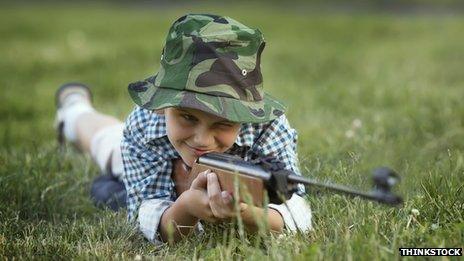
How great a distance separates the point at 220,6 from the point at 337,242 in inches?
725

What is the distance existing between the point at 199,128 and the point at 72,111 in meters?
2.91

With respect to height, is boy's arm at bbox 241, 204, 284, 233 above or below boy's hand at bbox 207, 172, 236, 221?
below

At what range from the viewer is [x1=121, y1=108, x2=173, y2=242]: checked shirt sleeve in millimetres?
3945

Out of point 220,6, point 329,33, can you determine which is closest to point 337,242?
point 329,33

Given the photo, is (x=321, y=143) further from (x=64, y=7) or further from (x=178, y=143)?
(x=64, y=7)

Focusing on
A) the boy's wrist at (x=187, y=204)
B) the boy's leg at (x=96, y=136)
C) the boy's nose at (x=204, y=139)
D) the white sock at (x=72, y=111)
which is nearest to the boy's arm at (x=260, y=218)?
the boy's wrist at (x=187, y=204)

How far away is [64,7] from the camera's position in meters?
21.0

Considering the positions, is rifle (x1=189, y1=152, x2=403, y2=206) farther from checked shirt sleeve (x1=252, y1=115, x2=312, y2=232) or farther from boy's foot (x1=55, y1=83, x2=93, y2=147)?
boy's foot (x1=55, y1=83, x2=93, y2=147)

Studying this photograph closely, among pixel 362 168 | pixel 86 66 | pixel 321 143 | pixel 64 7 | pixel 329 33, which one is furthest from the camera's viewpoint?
pixel 64 7

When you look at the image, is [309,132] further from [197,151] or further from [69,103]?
[197,151]

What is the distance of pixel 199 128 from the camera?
142 inches

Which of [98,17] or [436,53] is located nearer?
[436,53]

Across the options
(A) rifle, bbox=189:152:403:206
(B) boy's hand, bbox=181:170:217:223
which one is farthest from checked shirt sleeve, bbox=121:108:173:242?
(A) rifle, bbox=189:152:403:206

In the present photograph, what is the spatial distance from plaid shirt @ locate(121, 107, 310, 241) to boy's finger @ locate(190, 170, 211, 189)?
0.45 m
